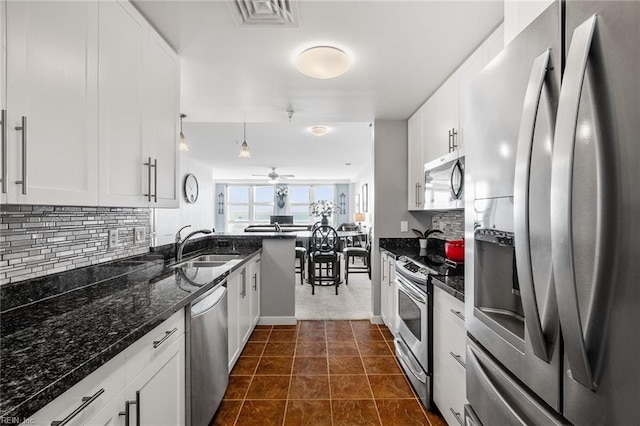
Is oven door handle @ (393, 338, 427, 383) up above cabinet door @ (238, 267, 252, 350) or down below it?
below

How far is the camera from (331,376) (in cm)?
229

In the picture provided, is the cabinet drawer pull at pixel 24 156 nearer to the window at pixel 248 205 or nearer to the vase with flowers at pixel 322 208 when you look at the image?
the vase with flowers at pixel 322 208

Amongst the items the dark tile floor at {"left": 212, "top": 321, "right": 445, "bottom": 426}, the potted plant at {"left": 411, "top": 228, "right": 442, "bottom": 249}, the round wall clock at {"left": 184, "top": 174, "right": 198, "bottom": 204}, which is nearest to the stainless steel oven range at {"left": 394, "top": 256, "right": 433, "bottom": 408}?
the dark tile floor at {"left": 212, "top": 321, "right": 445, "bottom": 426}

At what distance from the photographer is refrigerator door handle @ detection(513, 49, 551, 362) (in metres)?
0.70

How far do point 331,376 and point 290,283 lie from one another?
126cm

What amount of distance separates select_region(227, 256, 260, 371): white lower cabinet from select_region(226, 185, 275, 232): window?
28.0ft

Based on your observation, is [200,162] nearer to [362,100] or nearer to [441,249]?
[362,100]

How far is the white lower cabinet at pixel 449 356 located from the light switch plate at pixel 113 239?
6.54ft

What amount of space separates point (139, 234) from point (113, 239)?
255 mm

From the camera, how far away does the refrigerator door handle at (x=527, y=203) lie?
2.30ft

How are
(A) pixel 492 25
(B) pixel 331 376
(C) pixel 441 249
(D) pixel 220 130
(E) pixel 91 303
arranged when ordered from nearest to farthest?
1. (E) pixel 91 303
2. (A) pixel 492 25
3. (B) pixel 331 376
4. (C) pixel 441 249
5. (D) pixel 220 130

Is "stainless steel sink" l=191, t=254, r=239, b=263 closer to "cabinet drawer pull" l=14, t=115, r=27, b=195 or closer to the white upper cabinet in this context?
the white upper cabinet

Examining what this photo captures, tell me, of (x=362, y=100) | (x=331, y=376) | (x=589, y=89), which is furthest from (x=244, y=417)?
(x=362, y=100)

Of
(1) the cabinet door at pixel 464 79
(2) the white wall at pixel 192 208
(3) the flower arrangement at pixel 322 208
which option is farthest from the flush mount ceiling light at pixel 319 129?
(3) the flower arrangement at pixel 322 208
